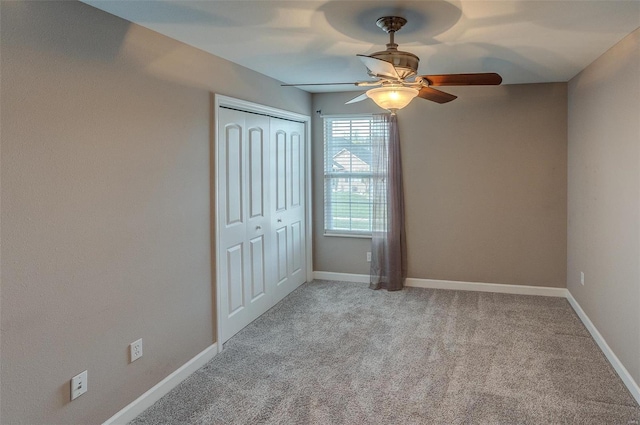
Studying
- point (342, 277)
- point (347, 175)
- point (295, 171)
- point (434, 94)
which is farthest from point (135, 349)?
point (347, 175)

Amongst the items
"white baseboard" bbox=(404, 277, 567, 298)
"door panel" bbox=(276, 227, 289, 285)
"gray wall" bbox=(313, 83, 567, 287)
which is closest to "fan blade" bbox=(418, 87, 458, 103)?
"gray wall" bbox=(313, 83, 567, 287)

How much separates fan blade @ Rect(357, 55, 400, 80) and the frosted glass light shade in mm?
75

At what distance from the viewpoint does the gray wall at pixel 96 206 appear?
1.99 m

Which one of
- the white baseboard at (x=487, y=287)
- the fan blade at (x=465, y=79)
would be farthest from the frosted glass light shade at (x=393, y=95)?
the white baseboard at (x=487, y=287)

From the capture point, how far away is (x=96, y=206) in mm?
2381

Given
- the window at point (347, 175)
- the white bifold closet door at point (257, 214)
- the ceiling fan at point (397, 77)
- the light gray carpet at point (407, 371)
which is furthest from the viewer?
the window at point (347, 175)

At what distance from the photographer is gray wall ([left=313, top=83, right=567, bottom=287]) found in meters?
4.74

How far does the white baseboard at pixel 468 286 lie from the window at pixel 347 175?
0.53m

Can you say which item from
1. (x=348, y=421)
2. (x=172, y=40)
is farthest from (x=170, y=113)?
(x=348, y=421)

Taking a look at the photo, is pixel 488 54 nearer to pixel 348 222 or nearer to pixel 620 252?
pixel 620 252

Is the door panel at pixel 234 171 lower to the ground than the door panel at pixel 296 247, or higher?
higher

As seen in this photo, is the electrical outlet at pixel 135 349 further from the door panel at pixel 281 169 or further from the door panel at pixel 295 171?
the door panel at pixel 295 171

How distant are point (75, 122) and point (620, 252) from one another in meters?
3.36

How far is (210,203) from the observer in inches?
135
